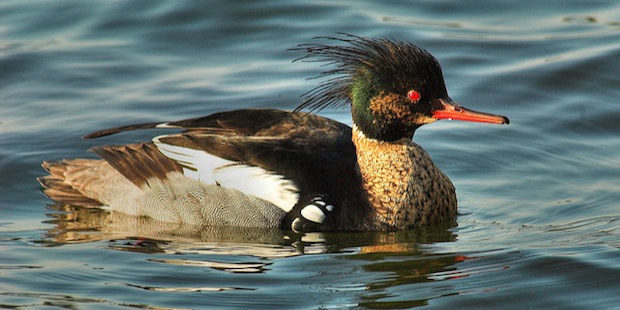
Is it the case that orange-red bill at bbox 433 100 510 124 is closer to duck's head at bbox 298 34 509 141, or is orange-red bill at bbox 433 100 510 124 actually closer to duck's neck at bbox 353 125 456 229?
duck's head at bbox 298 34 509 141

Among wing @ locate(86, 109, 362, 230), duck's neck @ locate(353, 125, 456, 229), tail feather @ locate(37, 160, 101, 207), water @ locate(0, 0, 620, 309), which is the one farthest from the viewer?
tail feather @ locate(37, 160, 101, 207)

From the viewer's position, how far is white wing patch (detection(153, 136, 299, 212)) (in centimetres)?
825

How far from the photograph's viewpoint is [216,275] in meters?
7.32

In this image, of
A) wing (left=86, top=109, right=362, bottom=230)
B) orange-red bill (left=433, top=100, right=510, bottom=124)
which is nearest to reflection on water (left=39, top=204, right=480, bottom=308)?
wing (left=86, top=109, right=362, bottom=230)

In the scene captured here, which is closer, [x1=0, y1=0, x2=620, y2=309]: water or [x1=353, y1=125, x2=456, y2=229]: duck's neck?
[x1=0, y1=0, x2=620, y2=309]: water

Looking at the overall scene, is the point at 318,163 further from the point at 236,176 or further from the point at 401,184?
the point at 401,184

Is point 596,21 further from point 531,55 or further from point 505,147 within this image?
point 505,147

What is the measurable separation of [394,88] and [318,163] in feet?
2.58

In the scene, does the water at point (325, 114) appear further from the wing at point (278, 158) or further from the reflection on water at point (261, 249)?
the wing at point (278, 158)

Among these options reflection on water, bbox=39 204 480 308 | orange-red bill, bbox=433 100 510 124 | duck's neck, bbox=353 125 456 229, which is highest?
orange-red bill, bbox=433 100 510 124

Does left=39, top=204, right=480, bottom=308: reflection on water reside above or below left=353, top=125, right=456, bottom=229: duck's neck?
below

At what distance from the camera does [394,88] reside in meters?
8.37

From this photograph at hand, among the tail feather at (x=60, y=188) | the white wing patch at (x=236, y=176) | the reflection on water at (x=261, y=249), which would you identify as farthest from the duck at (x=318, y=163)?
the tail feather at (x=60, y=188)

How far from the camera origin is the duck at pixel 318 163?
8.28 m
